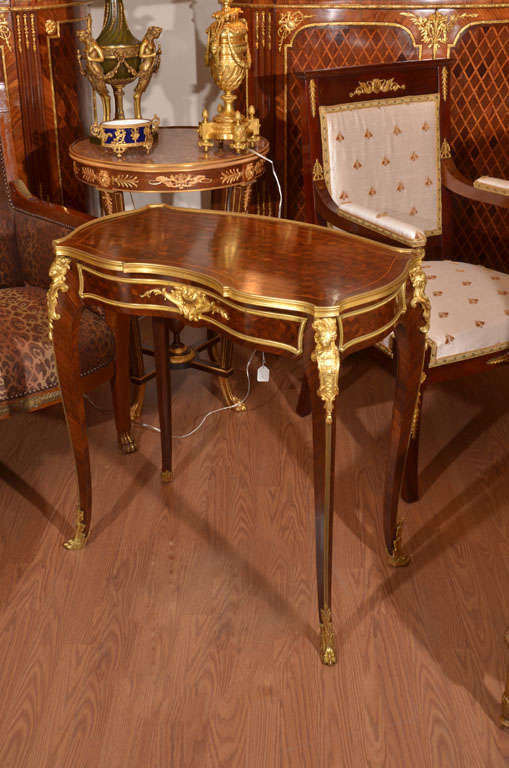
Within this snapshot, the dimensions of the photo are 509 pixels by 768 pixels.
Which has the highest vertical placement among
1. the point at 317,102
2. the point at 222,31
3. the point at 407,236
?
the point at 222,31

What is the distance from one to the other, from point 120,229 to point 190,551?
0.90 m

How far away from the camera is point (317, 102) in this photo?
263 cm

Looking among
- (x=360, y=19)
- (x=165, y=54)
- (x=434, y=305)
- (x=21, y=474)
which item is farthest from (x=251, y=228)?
(x=165, y=54)

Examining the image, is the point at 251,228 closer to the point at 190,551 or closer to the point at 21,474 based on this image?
the point at 190,551

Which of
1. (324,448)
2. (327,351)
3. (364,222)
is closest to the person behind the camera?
(327,351)

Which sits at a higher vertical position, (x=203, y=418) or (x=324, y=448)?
(x=324, y=448)

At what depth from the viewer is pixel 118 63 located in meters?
2.90

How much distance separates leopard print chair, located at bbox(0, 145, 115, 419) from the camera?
7.52 feet

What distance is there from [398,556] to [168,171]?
51.5 inches

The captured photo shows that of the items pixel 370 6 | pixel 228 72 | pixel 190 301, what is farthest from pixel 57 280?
pixel 370 6

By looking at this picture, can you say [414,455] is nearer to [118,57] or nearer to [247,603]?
[247,603]

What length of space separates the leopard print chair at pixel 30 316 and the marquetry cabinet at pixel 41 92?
28cm

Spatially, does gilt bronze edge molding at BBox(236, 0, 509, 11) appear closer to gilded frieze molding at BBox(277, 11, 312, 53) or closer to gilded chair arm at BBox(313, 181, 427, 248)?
gilded frieze molding at BBox(277, 11, 312, 53)

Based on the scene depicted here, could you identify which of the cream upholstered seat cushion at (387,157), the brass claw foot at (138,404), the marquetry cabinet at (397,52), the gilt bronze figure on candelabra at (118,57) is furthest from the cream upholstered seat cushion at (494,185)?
the brass claw foot at (138,404)
